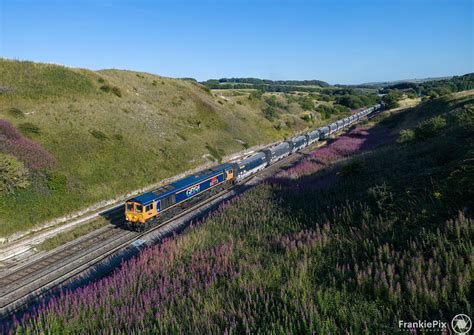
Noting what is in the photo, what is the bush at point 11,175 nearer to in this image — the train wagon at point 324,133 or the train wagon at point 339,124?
the train wagon at point 324,133

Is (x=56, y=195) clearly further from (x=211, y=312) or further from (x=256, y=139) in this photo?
(x=256, y=139)

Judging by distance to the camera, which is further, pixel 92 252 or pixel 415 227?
pixel 92 252

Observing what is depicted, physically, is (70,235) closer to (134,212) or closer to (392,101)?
(134,212)

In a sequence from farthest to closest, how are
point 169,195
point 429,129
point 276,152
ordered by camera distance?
point 276,152 < point 169,195 < point 429,129

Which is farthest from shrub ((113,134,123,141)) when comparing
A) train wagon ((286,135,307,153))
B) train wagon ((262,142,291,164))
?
train wagon ((286,135,307,153))

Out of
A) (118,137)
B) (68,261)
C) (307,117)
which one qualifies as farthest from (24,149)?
(307,117)

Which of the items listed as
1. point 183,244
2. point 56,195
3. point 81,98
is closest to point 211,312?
point 183,244

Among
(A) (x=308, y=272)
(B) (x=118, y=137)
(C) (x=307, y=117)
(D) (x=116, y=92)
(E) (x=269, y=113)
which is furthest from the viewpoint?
(C) (x=307, y=117)

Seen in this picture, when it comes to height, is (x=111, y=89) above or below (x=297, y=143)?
above
